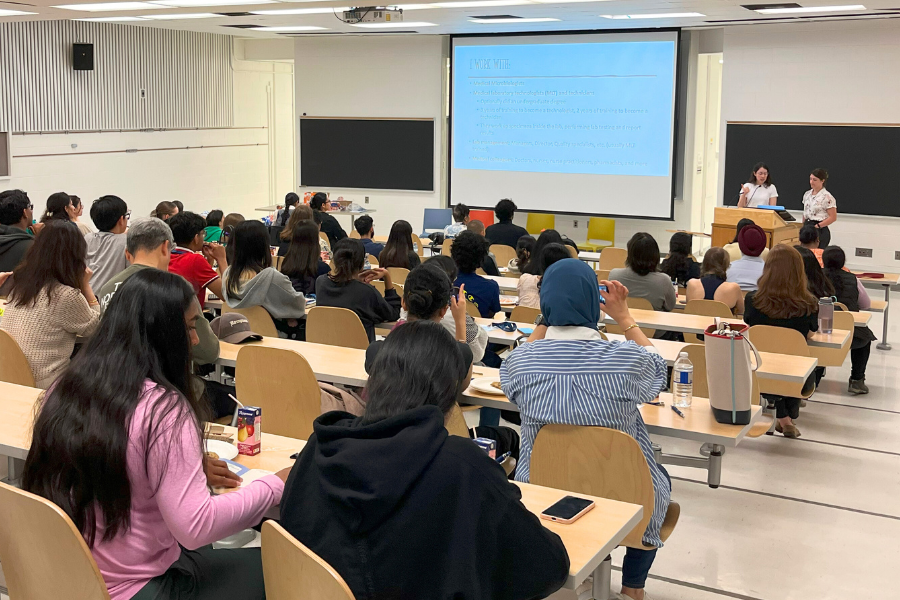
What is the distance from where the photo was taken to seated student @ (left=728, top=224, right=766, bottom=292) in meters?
6.26

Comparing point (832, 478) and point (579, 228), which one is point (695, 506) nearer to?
point (832, 478)

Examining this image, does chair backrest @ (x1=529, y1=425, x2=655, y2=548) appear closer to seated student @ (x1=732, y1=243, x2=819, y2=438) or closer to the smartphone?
the smartphone

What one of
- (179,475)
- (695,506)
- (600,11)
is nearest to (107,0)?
(600,11)

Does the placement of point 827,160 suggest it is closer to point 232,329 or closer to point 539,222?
point 539,222

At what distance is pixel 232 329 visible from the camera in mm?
4738

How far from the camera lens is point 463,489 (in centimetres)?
183

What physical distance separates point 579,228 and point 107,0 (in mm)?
7329

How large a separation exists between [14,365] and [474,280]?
2828 mm

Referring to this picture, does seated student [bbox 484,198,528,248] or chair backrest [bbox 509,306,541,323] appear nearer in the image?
chair backrest [bbox 509,306,541,323]

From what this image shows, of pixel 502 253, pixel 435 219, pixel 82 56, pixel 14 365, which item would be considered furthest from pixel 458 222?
pixel 14 365

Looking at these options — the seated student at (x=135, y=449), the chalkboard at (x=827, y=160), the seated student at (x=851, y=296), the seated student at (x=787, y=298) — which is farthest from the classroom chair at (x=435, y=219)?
the seated student at (x=135, y=449)

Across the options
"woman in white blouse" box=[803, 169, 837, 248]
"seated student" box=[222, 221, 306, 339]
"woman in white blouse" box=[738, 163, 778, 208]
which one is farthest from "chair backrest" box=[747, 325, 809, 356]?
"woman in white blouse" box=[738, 163, 778, 208]

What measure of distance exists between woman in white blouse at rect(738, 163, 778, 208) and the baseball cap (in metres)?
7.85

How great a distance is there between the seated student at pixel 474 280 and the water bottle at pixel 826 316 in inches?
79.0
